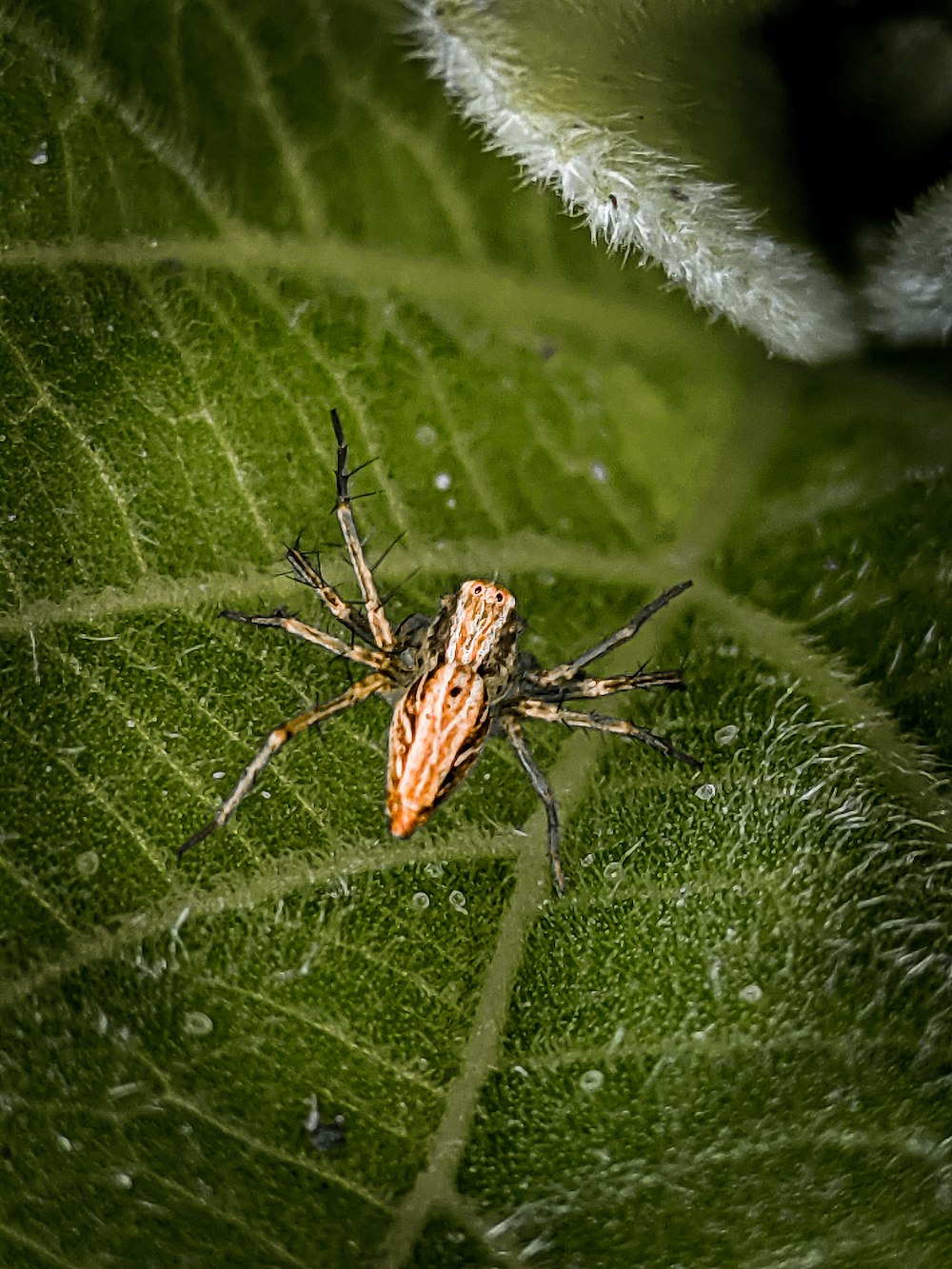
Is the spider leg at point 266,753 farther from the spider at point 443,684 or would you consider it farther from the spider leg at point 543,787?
the spider leg at point 543,787

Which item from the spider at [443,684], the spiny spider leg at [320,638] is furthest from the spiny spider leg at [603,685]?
the spiny spider leg at [320,638]

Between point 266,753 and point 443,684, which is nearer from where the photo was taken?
point 266,753

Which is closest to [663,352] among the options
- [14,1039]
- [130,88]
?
[130,88]

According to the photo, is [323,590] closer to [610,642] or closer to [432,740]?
[432,740]

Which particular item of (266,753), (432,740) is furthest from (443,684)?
(266,753)

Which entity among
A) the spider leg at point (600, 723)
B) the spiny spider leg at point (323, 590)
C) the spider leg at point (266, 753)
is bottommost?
the spider leg at point (266, 753)

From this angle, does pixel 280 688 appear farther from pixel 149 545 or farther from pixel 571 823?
pixel 571 823

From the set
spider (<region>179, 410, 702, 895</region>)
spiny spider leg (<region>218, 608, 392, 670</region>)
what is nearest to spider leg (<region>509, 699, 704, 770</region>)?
spider (<region>179, 410, 702, 895</region>)
